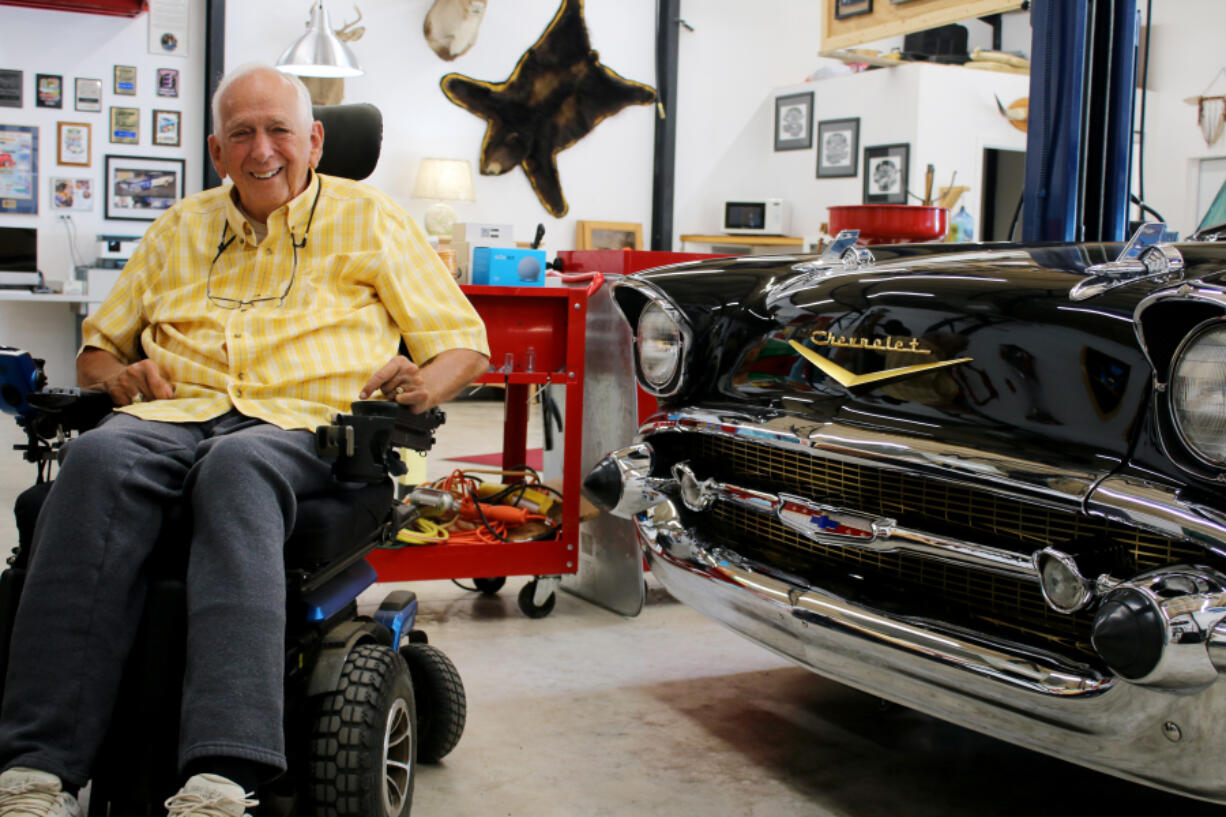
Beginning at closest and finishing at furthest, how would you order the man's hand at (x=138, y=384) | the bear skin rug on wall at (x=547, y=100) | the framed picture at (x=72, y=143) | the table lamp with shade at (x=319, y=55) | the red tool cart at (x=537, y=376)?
the man's hand at (x=138, y=384) < the red tool cart at (x=537, y=376) < the table lamp with shade at (x=319, y=55) < the framed picture at (x=72, y=143) < the bear skin rug on wall at (x=547, y=100)

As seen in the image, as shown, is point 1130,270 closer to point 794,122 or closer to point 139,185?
point 139,185

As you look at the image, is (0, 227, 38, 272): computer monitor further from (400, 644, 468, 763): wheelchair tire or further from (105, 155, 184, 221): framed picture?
(400, 644, 468, 763): wheelchair tire

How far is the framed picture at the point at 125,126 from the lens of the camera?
7.86 meters

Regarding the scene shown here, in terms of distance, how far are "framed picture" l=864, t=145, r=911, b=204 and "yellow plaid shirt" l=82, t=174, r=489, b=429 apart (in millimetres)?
6651

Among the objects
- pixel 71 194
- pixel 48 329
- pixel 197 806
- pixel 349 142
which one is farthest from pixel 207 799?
pixel 71 194

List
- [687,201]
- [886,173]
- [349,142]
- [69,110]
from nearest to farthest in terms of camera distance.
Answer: [349,142], [69,110], [886,173], [687,201]

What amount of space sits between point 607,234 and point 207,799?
8.20 metres

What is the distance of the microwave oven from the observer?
30.1ft

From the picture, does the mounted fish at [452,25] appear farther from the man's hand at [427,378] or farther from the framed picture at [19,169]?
the man's hand at [427,378]

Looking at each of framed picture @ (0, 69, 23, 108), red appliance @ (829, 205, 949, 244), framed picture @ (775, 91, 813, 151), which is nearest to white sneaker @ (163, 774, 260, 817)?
red appliance @ (829, 205, 949, 244)

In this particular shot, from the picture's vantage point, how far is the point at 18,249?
7516 mm

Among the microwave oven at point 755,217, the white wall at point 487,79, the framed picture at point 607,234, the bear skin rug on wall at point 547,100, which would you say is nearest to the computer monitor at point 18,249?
the white wall at point 487,79

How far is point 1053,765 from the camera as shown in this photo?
2043 millimetres

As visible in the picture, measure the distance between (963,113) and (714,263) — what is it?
22.0 feet
